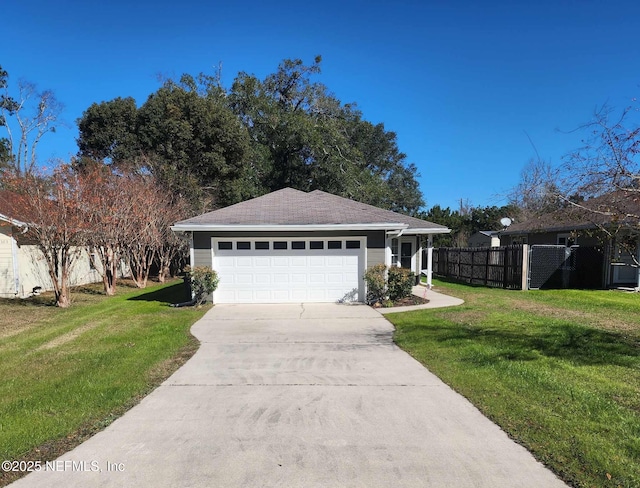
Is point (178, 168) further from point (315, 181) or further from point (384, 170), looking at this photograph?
point (384, 170)

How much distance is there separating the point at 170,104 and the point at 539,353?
22306 mm

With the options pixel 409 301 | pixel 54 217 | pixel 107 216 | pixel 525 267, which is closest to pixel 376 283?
pixel 409 301

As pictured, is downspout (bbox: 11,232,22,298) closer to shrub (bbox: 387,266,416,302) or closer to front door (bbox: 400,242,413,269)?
shrub (bbox: 387,266,416,302)

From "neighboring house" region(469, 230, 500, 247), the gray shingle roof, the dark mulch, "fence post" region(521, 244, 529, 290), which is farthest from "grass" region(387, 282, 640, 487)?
"neighboring house" region(469, 230, 500, 247)

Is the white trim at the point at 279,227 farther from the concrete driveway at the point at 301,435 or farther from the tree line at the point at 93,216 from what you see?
the concrete driveway at the point at 301,435

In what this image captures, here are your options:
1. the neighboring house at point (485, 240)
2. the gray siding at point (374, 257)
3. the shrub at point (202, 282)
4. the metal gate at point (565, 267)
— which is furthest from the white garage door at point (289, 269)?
the neighboring house at point (485, 240)

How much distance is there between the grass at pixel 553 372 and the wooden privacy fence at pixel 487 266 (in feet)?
15.2

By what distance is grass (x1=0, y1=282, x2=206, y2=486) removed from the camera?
3.92 metres

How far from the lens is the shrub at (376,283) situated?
38.9 feet

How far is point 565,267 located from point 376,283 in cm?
Answer: 922

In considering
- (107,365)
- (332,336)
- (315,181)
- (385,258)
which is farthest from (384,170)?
(107,365)

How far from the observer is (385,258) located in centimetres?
1244

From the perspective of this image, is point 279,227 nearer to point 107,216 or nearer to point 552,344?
point 552,344

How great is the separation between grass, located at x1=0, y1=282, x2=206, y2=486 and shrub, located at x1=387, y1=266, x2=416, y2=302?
5.52 metres
